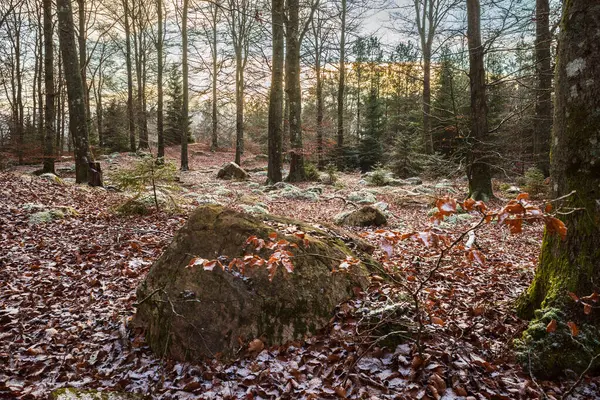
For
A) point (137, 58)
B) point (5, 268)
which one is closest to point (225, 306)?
point (5, 268)

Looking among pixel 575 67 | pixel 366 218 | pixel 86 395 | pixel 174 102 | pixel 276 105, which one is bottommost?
pixel 86 395

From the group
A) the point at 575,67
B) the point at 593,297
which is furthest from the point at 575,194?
the point at 575,67

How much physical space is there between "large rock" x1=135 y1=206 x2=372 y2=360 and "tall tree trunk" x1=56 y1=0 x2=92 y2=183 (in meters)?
8.22

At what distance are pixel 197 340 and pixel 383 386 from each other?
5.55 feet

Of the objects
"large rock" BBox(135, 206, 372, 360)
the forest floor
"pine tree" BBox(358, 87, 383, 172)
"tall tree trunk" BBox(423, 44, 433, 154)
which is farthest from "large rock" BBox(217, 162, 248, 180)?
"large rock" BBox(135, 206, 372, 360)

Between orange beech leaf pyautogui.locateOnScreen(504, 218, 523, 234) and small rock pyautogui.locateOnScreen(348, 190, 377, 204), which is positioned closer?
orange beech leaf pyautogui.locateOnScreen(504, 218, 523, 234)

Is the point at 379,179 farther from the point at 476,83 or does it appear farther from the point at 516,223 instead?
the point at 516,223

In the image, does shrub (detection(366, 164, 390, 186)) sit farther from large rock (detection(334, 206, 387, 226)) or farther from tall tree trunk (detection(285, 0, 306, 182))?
large rock (detection(334, 206, 387, 226))

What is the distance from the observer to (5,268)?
15.6ft

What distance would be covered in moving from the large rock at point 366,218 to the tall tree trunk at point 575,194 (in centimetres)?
493

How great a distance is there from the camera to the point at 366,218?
7660 millimetres

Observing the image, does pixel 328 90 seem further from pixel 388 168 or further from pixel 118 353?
pixel 118 353

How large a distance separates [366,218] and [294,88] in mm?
7920

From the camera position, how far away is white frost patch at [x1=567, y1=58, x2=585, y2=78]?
2488 mm
